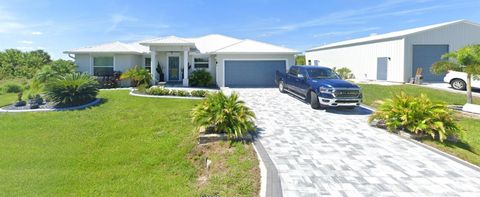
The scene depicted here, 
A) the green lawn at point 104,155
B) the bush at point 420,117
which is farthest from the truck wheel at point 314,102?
the green lawn at point 104,155

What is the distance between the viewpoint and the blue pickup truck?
35.9 ft

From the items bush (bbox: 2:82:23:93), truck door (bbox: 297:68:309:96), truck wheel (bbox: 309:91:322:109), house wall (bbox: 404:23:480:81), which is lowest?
truck wheel (bbox: 309:91:322:109)

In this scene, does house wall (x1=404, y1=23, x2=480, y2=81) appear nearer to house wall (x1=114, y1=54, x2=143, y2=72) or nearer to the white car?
the white car

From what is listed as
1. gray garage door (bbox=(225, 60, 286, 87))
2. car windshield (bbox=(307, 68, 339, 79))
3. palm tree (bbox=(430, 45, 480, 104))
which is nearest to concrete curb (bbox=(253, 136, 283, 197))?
car windshield (bbox=(307, 68, 339, 79))

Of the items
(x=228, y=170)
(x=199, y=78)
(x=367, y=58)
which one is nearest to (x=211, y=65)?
(x=199, y=78)

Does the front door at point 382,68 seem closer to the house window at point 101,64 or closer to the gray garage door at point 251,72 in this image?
the gray garage door at point 251,72

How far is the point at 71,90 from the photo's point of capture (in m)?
12.6

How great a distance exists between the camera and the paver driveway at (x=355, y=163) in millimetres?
4582

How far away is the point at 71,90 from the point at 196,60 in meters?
10.8

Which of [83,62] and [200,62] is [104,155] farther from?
[83,62]

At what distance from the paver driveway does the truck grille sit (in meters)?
1.89

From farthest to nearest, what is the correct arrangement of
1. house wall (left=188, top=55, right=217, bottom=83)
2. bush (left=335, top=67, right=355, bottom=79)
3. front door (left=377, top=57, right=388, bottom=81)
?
bush (left=335, top=67, right=355, bottom=79), front door (left=377, top=57, right=388, bottom=81), house wall (left=188, top=55, right=217, bottom=83)

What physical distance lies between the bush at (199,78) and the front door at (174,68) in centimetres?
255

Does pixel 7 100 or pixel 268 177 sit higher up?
pixel 7 100
